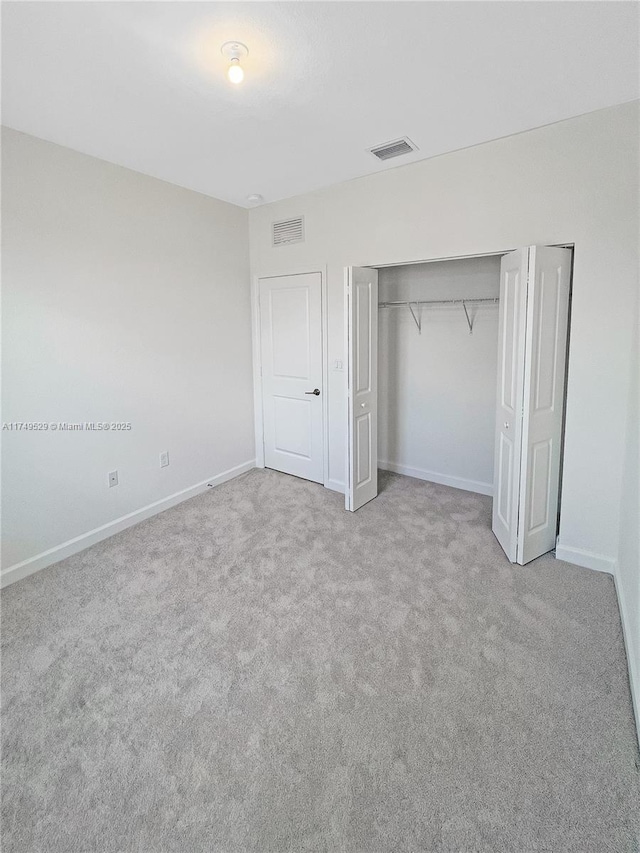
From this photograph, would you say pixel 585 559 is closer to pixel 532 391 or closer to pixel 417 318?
pixel 532 391

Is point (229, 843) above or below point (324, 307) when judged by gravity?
below

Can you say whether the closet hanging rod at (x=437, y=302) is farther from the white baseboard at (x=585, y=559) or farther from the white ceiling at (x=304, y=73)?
the white baseboard at (x=585, y=559)

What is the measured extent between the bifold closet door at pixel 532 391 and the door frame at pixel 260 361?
161 cm

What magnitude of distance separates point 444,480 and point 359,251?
234cm

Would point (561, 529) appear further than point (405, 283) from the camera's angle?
No

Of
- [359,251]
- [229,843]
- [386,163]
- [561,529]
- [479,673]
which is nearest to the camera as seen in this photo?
[229,843]

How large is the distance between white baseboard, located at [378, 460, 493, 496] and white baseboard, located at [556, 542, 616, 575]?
1.15 meters

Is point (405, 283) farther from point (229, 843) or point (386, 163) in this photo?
point (229, 843)

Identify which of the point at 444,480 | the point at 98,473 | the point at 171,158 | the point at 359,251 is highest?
the point at 171,158

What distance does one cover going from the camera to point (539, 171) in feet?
8.99

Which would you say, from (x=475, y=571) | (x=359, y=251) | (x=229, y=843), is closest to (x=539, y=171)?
(x=359, y=251)

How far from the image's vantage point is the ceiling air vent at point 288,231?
4.04 metres

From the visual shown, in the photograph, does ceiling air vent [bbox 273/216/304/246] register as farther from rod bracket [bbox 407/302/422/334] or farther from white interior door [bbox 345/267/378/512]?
rod bracket [bbox 407/302/422/334]

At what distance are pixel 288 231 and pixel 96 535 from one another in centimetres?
315
